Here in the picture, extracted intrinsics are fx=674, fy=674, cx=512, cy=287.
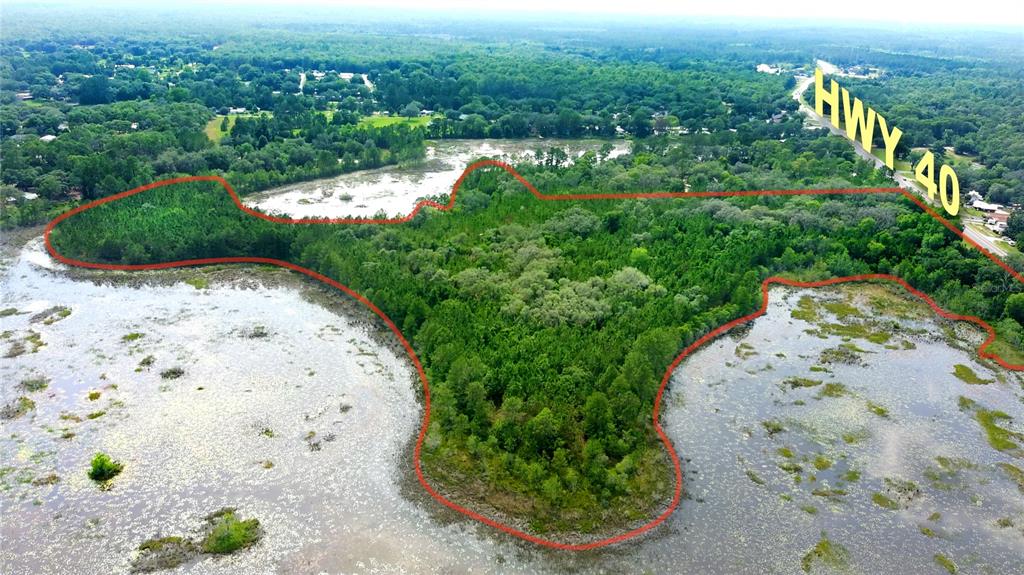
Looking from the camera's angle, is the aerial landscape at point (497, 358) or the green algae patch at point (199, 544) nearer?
the green algae patch at point (199, 544)

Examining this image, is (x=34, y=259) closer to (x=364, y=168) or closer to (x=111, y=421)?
(x=111, y=421)

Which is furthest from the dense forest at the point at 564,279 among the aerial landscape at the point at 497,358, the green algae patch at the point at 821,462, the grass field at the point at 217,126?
the grass field at the point at 217,126

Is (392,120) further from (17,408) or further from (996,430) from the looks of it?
(996,430)

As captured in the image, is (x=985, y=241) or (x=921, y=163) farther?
(x=921, y=163)

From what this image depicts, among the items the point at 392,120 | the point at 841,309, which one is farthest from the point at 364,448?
the point at 392,120

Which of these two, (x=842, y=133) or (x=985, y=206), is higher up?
(x=842, y=133)

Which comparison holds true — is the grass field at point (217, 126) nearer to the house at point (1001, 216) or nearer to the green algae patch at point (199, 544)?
the green algae patch at point (199, 544)

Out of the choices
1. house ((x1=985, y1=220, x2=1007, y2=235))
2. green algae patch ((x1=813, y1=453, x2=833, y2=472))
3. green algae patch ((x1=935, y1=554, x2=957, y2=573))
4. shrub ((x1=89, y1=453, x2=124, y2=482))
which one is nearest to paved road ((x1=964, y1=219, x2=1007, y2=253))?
house ((x1=985, y1=220, x2=1007, y2=235))
